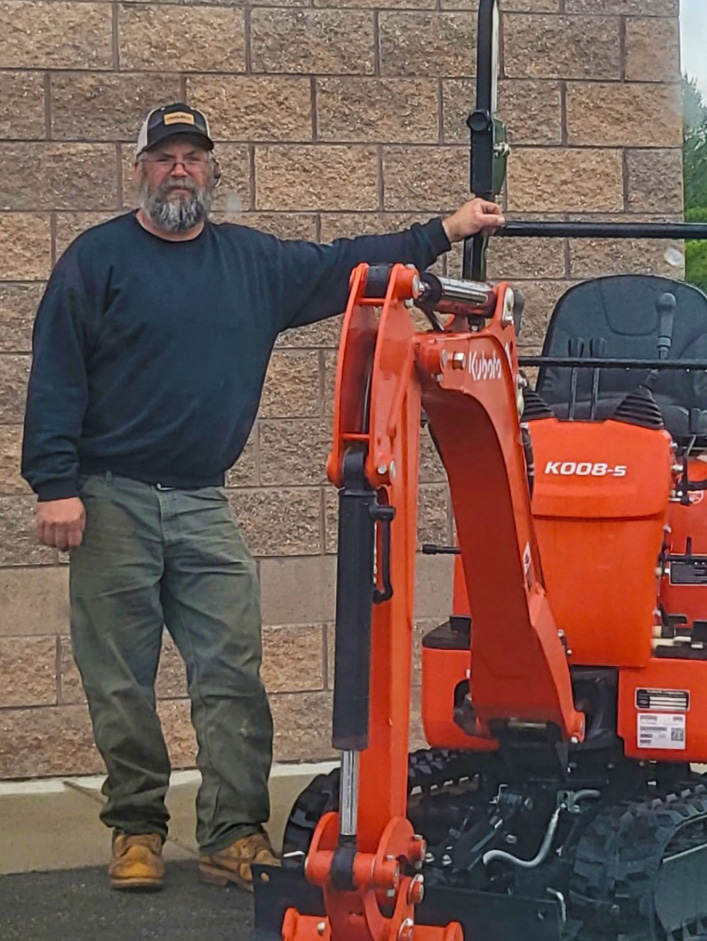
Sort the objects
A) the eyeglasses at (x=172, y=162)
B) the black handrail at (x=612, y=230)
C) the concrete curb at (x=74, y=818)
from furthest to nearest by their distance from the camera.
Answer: the concrete curb at (x=74, y=818)
the eyeglasses at (x=172, y=162)
the black handrail at (x=612, y=230)

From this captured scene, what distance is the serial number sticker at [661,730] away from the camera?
3.70 metres

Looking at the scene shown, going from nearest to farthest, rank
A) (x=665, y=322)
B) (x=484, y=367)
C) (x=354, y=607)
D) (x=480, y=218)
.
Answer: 1. (x=354, y=607)
2. (x=484, y=367)
3. (x=480, y=218)
4. (x=665, y=322)

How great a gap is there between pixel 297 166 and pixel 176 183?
4.94 ft

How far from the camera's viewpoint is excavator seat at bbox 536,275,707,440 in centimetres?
415

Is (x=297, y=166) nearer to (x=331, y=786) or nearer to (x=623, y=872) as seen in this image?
(x=331, y=786)

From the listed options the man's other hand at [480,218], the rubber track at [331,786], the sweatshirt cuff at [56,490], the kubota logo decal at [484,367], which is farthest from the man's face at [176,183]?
the rubber track at [331,786]

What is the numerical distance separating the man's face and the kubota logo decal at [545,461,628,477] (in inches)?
47.2

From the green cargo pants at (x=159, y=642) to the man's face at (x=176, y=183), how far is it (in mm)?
709

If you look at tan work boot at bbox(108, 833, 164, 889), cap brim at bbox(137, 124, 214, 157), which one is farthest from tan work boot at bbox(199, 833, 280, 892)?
cap brim at bbox(137, 124, 214, 157)

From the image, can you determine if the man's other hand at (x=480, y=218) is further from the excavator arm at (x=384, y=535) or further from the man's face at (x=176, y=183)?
the man's face at (x=176, y=183)

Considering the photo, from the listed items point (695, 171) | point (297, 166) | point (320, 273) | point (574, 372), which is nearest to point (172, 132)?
point (320, 273)

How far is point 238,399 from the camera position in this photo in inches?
167

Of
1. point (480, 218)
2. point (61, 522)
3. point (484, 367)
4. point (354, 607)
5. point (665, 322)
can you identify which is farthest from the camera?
point (61, 522)

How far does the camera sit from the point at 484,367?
3.11 meters
